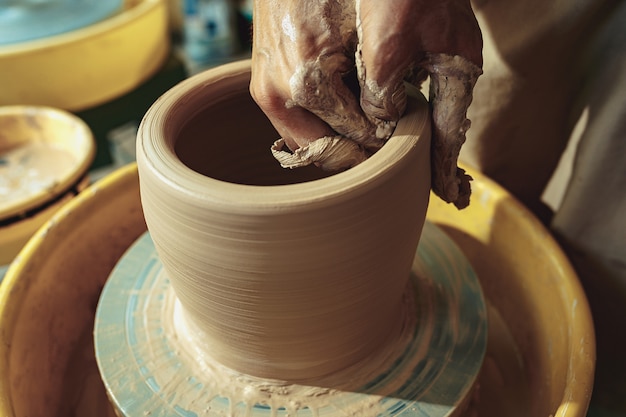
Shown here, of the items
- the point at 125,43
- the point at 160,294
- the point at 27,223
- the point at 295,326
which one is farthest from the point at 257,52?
the point at 125,43

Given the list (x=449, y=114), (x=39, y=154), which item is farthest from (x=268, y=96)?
(x=39, y=154)

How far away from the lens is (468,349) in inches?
39.6

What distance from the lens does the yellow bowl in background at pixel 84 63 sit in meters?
2.00

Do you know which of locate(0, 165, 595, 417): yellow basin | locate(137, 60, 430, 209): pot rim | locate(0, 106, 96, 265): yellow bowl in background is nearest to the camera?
locate(137, 60, 430, 209): pot rim

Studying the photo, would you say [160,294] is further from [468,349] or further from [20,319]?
[468,349]

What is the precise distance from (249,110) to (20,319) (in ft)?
1.92

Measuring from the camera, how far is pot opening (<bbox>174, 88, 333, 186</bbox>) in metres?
0.98

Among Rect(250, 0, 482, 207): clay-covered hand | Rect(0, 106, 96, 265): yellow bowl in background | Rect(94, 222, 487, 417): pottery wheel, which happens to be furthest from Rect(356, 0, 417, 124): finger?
Rect(0, 106, 96, 265): yellow bowl in background

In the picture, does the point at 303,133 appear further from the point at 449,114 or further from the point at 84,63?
the point at 84,63

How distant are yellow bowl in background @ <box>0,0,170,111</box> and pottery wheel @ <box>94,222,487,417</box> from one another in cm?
123

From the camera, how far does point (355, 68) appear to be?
85 cm

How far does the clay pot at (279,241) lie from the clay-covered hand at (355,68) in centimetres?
5

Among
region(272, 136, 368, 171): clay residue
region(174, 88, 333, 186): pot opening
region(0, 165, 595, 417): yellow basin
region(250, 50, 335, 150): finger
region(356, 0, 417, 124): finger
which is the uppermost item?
region(356, 0, 417, 124): finger

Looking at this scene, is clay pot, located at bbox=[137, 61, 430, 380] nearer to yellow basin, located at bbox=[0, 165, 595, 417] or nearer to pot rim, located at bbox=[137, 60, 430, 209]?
pot rim, located at bbox=[137, 60, 430, 209]
